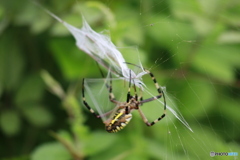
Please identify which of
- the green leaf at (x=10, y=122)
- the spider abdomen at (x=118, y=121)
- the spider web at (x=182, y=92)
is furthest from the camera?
the green leaf at (x=10, y=122)

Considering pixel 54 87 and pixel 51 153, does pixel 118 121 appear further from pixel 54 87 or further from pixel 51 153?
pixel 54 87

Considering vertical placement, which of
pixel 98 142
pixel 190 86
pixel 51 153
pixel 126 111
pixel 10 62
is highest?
pixel 10 62

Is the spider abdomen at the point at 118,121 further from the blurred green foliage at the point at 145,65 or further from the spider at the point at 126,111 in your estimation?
the blurred green foliage at the point at 145,65

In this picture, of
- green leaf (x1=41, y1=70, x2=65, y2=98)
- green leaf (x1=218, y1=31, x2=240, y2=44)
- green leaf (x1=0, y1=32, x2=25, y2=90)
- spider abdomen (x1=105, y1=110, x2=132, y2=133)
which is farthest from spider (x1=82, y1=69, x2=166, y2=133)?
green leaf (x1=0, y1=32, x2=25, y2=90)

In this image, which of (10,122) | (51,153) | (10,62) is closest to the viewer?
(51,153)

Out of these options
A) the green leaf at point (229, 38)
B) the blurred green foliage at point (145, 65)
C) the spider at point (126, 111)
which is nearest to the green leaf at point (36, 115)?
the blurred green foliage at point (145, 65)

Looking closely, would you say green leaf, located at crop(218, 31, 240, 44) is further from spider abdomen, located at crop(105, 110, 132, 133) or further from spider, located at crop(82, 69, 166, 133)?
spider abdomen, located at crop(105, 110, 132, 133)

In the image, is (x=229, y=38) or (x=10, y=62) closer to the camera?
(x=229, y=38)

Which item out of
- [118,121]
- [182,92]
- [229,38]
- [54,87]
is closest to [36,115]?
[54,87]
